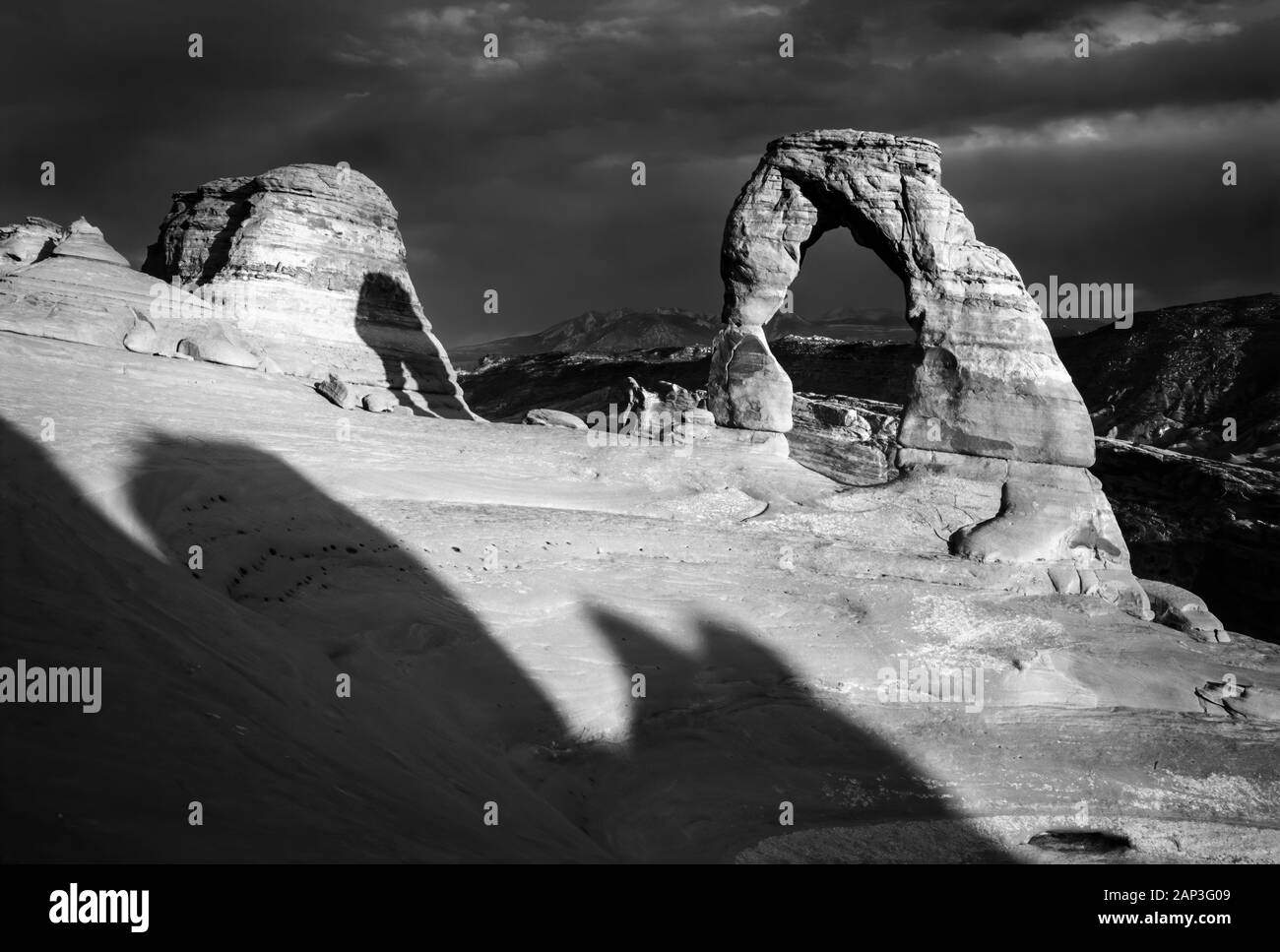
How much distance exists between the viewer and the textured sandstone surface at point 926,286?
13.2m

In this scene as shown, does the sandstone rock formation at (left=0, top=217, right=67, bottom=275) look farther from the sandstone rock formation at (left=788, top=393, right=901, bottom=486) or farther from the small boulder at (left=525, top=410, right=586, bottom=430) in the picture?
the sandstone rock formation at (left=788, top=393, right=901, bottom=486)

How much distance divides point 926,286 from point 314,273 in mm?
14453

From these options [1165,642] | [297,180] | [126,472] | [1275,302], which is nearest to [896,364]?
[1275,302]

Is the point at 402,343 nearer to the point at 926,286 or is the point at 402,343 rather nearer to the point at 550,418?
the point at 550,418

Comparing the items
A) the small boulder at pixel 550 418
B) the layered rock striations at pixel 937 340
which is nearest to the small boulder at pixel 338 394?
the small boulder at pixel 550 418

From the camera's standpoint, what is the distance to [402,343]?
25.4 meters

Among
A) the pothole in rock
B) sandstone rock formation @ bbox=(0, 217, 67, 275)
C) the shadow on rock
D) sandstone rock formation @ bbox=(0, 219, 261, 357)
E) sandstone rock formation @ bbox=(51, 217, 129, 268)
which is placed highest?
sandstone rock formation @ bbox=(0, 217, 67, 275)

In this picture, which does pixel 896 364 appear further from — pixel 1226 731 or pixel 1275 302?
pixel 1226 731

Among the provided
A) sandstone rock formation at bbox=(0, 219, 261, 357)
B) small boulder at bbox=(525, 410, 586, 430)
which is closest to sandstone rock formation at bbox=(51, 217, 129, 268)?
sandstone rock formation at bbox=(0, 219, 261, 357)

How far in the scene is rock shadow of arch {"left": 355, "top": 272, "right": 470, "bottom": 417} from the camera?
2472 cm

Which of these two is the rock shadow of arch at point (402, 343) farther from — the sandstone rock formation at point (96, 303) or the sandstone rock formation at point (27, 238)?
the sandstone rock formation at point (27, 238)

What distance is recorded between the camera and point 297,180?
2377 cm

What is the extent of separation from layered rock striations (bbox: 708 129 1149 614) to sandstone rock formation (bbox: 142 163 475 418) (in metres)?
11.1

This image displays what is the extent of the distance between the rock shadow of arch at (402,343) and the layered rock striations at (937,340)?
37.8 ft
